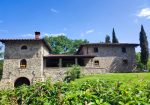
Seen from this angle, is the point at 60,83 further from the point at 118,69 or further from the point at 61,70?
the point at 118,69

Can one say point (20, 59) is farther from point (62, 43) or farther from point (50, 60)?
point (62, 43)

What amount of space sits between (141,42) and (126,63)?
5.69 meters

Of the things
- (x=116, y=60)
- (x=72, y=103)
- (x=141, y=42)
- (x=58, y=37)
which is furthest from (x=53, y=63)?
(x=72, y=103)

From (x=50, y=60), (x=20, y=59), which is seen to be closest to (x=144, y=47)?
(x=50, y=60)

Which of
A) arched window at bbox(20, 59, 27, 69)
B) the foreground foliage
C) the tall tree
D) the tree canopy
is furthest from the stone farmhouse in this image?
the tree canopy

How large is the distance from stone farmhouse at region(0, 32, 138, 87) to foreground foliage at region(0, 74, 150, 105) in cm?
2606

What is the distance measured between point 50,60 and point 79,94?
32940mm

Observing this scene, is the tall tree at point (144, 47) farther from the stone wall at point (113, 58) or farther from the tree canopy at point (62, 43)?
the tree canopy at point (62, 43)

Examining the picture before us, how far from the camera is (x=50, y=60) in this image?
121 feet

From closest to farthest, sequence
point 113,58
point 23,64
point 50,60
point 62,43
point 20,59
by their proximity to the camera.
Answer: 1. point 20,59
2. point 23,64
3. point 113,58
4. point 50,60
5. point 62,43

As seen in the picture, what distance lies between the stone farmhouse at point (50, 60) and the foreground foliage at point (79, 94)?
26.1 meters

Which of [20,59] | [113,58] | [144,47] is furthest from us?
[144,47]

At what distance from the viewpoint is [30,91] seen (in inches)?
216

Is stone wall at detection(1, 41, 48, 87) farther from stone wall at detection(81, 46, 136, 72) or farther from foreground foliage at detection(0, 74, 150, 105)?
foreground foliage at detection(0, 74, 150, 105)
